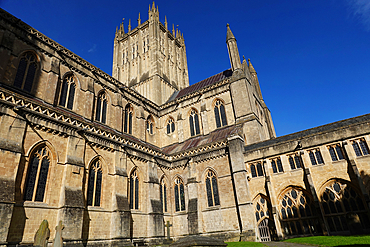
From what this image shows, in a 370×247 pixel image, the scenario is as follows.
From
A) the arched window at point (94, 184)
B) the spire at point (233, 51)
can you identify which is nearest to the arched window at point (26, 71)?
the arched window at point (94, 184)

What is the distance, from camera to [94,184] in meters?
17.5

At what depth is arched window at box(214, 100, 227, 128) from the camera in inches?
1072

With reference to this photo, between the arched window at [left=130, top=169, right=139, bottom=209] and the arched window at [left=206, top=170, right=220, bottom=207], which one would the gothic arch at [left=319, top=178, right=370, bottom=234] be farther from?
the arched window at [left=130, top=169, right=139, bottom=209]

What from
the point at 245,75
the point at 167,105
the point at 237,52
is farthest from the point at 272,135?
the point at 167,105

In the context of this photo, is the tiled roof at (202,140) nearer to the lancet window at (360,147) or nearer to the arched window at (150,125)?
the arched window at (150,125)

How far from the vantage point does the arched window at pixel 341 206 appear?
50.2 feet

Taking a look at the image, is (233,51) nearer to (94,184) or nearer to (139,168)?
(139,168)

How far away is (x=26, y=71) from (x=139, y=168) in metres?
12.0

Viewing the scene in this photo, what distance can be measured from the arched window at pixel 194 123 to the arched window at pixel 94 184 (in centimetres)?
1332

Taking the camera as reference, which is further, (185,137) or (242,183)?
(185,137)

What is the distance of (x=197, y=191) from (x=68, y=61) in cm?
1696

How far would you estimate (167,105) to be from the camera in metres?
32.1

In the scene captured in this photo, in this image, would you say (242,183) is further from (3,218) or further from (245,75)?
(3,218)

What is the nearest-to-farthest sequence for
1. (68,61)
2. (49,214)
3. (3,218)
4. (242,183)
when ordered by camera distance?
1. (3,218)
2. (49,214)
3. (242,183)
4. (68,61)
